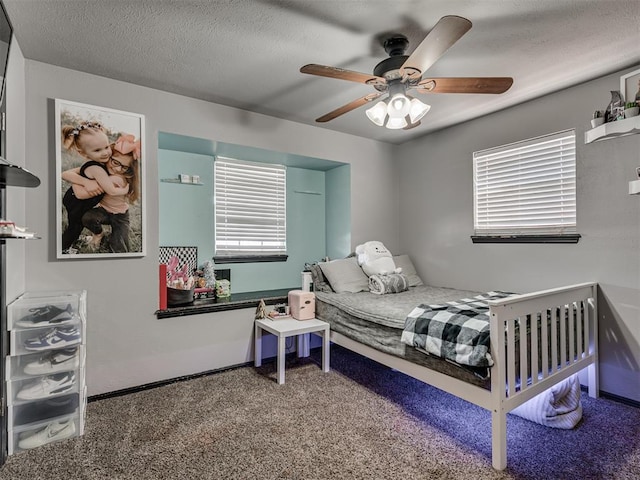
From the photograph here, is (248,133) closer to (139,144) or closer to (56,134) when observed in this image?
(139,144)

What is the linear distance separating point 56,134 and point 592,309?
4009mm

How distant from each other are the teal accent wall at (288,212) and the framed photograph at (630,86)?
2569 millimetres

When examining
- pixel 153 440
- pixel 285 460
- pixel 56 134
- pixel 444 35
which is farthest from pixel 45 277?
pixel 444 35

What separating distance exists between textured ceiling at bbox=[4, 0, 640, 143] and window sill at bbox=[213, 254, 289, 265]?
5.11ft

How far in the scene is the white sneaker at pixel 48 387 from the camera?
1880mm

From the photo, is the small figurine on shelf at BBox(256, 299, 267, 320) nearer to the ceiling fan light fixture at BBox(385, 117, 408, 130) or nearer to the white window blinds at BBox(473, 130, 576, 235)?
the ceiling fan light fixture at BBox(385, 117, 408, 130)

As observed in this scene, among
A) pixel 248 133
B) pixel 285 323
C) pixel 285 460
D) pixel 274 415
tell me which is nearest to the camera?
pixel 285 460

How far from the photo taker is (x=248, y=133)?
3.17 m

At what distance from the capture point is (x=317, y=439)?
1972 millimetres

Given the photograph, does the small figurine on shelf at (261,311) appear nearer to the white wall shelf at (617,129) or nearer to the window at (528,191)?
the window at (528,191)

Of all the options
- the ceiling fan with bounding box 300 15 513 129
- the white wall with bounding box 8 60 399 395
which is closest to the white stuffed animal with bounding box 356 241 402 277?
the white wall with bounding box 8 60 399 395

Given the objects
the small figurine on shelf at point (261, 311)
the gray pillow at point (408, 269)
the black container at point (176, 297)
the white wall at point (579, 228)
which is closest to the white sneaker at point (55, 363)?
the black container at point (176, 297)

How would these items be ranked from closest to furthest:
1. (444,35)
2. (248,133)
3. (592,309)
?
(444,35)
(592,309)
(248,133)

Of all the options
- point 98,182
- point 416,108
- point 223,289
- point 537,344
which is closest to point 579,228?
point 537,344
